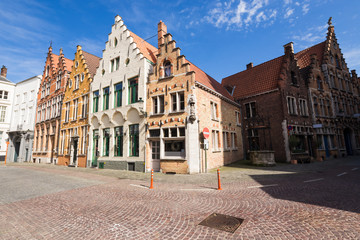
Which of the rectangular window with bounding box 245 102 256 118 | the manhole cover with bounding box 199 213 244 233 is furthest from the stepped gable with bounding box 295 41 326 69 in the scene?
the manhole cover with bounding box 199 213 244 233

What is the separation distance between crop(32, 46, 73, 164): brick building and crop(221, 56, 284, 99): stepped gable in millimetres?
25255

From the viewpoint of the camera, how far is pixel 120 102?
58.3 feet

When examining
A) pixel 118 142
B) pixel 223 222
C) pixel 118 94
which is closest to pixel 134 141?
pixel 118 142

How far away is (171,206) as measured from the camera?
5938 millimetres

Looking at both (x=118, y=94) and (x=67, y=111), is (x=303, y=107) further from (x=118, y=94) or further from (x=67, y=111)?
(x=67, y=111)

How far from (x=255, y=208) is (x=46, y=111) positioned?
32.6 meters

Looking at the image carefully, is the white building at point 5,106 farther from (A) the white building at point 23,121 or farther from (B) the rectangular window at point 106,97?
(B) the rectangular window at point 106,97

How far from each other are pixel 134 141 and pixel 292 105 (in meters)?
18.1

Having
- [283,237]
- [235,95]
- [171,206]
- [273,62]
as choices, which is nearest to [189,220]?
[171,206]

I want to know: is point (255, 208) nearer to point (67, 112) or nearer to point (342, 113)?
point (67, 112)

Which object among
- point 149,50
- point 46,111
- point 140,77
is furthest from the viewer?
point 46,111

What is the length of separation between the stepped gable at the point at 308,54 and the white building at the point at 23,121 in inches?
1705

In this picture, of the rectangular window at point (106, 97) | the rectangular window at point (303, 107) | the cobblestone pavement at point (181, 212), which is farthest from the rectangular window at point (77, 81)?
the rectangular window at point (303, 107)

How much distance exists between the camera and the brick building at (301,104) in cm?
1906
